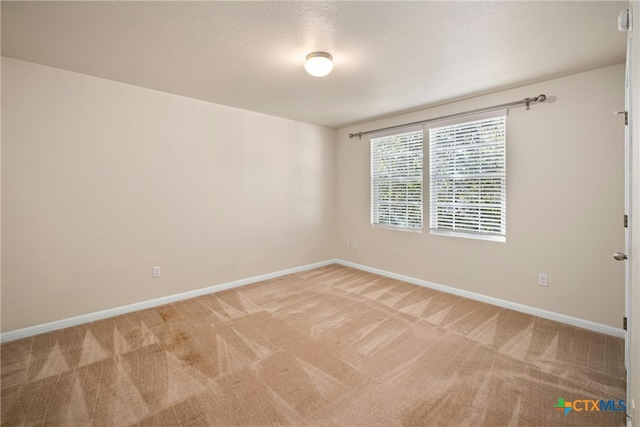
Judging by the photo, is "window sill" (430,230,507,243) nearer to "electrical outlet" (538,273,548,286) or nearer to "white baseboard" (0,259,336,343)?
"electrical outlet" (538,273,548,286)

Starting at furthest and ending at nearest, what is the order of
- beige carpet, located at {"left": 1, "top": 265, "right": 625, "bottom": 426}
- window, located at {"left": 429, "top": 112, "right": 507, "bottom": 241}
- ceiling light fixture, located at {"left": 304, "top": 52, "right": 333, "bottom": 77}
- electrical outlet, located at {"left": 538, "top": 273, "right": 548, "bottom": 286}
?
window, located at {"left": 429, "top": 112, "right": 507, "bottom": 241}
electrical outlet, located at {"left": 538, "top": 273, "right": 548, "bottom": 286}
ceiling light fixture, located at {"left": 304, "top": 52, "right": 333, "bottom": 77}
beige carpet, located at {"left": 1, "top": 265, "right": 625, "bottom": 426}

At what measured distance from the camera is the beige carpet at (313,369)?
5.65 ft

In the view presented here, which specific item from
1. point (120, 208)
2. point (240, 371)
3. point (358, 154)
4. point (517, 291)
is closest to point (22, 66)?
point (120, 208)

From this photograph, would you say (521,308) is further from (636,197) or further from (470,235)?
(636,197)

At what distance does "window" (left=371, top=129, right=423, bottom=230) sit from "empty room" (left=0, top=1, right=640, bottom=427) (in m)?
0.04

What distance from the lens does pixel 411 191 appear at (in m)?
4.24

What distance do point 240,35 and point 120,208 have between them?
7.50ft

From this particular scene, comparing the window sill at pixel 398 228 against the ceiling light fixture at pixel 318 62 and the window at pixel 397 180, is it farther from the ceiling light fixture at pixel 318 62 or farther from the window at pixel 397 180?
the ceiling light fixture at pixel 318 62

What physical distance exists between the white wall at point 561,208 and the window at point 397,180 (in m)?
0.60

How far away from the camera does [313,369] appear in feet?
7.09

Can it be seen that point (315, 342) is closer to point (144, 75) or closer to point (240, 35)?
point (240, 35)

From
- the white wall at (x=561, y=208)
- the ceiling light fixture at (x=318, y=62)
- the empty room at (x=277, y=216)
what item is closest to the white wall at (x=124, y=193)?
the empty room at (x=277, y=216)

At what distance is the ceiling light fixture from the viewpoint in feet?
7.79

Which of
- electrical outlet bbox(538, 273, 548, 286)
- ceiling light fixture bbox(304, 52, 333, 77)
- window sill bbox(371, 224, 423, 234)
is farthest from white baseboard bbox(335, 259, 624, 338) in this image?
ceiling light fixture bbox(304, 52, 333, 77)
